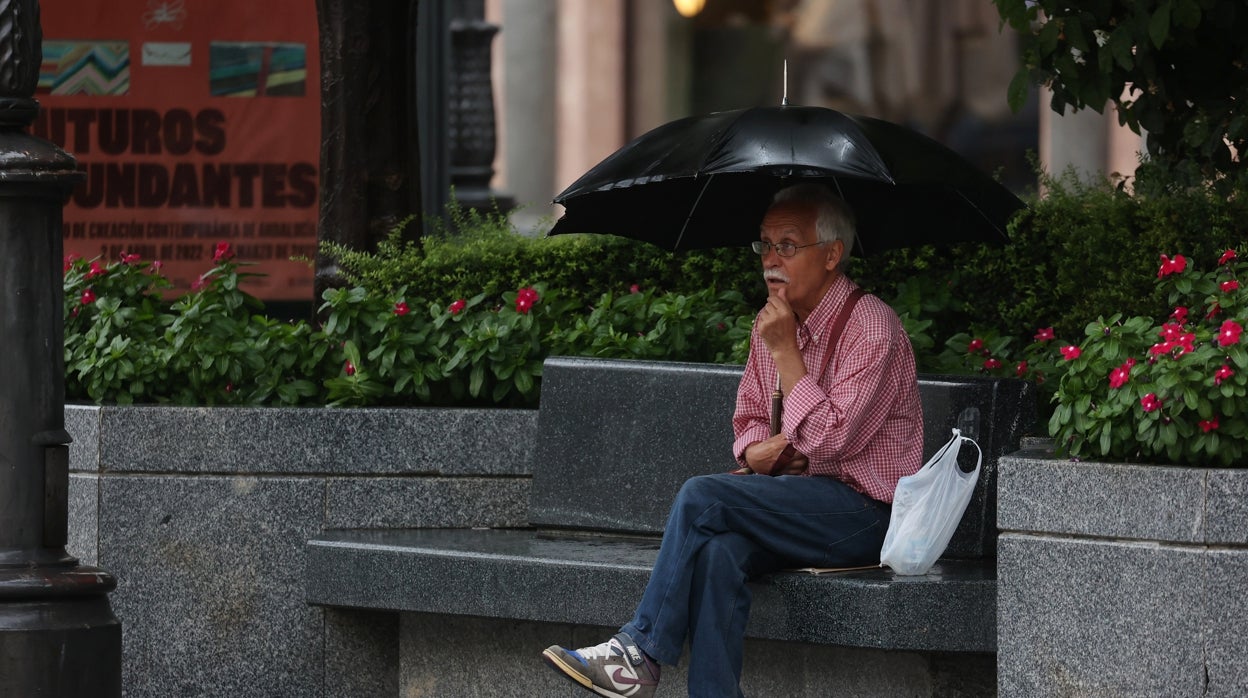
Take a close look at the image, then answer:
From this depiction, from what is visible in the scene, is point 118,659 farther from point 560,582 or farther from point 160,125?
point 160,125

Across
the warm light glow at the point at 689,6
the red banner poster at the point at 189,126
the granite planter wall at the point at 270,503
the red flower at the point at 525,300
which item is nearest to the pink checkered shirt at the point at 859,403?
the granite planter wall at the point at 270,503

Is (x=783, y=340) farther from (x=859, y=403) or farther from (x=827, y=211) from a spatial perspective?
(x=827, y=211)

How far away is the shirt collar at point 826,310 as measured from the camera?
18.6 feet

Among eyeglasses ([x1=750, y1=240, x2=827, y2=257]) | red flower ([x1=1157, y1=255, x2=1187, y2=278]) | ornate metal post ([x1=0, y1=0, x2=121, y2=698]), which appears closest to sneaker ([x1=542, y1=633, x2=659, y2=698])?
eyeglasses ([x1=750, y1=240, x2=827, y2=257])

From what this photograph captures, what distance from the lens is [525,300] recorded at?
23.3 ft

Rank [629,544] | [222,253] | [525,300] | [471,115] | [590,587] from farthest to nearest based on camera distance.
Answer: [471,115]
[222,253]
[525,300]
[629,544]
[590,587]

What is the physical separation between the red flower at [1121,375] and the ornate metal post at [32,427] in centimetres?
291

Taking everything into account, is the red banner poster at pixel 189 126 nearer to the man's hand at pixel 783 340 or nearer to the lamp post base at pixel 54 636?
the lamp post base at pixel 54 636

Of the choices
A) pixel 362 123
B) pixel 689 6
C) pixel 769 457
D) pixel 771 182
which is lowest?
pixel 769 457

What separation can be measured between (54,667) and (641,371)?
204 centimetres

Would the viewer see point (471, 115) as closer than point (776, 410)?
No

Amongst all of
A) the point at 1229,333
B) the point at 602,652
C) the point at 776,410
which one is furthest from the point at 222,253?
the point at 1229,333

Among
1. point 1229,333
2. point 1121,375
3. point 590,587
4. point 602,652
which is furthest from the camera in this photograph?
point 590,587

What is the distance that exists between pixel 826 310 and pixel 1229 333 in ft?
3.83
